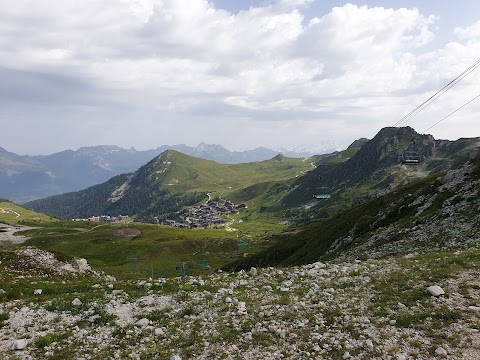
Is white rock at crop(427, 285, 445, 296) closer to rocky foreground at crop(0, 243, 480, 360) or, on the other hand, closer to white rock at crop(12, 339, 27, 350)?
rocky foreground at crop(0, 243, 480, 360)

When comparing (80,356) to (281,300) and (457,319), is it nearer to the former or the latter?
(281,300)

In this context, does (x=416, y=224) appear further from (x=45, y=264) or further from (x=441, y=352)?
(x=45, y=264)

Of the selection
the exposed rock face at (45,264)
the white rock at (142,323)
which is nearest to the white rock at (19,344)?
the white rock at (142,323)

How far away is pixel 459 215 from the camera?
36031 millimetres

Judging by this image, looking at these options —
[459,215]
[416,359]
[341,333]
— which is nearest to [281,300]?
[341,333]

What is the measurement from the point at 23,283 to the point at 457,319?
1144 inches

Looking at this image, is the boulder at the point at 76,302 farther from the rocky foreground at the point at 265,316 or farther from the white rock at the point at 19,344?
the white rock at the point at 19,344

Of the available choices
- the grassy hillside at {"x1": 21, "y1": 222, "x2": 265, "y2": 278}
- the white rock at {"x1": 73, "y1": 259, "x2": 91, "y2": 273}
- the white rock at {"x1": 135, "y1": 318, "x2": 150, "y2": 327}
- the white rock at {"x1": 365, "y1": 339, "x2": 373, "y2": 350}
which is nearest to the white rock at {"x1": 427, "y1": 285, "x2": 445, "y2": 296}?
the white rock at {"x1": 365, "y1": 339, "x2": 373, "y2": 350}

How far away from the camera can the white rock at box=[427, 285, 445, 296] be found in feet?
56.4

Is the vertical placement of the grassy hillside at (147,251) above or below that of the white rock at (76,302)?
below

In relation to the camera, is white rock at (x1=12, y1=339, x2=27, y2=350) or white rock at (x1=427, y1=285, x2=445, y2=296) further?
white rock at (x1=427, y1=285, x2=445, y2=296)

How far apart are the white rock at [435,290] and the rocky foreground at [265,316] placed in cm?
7

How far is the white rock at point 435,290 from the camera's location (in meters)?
17.2

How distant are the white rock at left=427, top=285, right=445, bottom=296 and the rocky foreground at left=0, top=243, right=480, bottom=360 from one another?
0.24 ft
